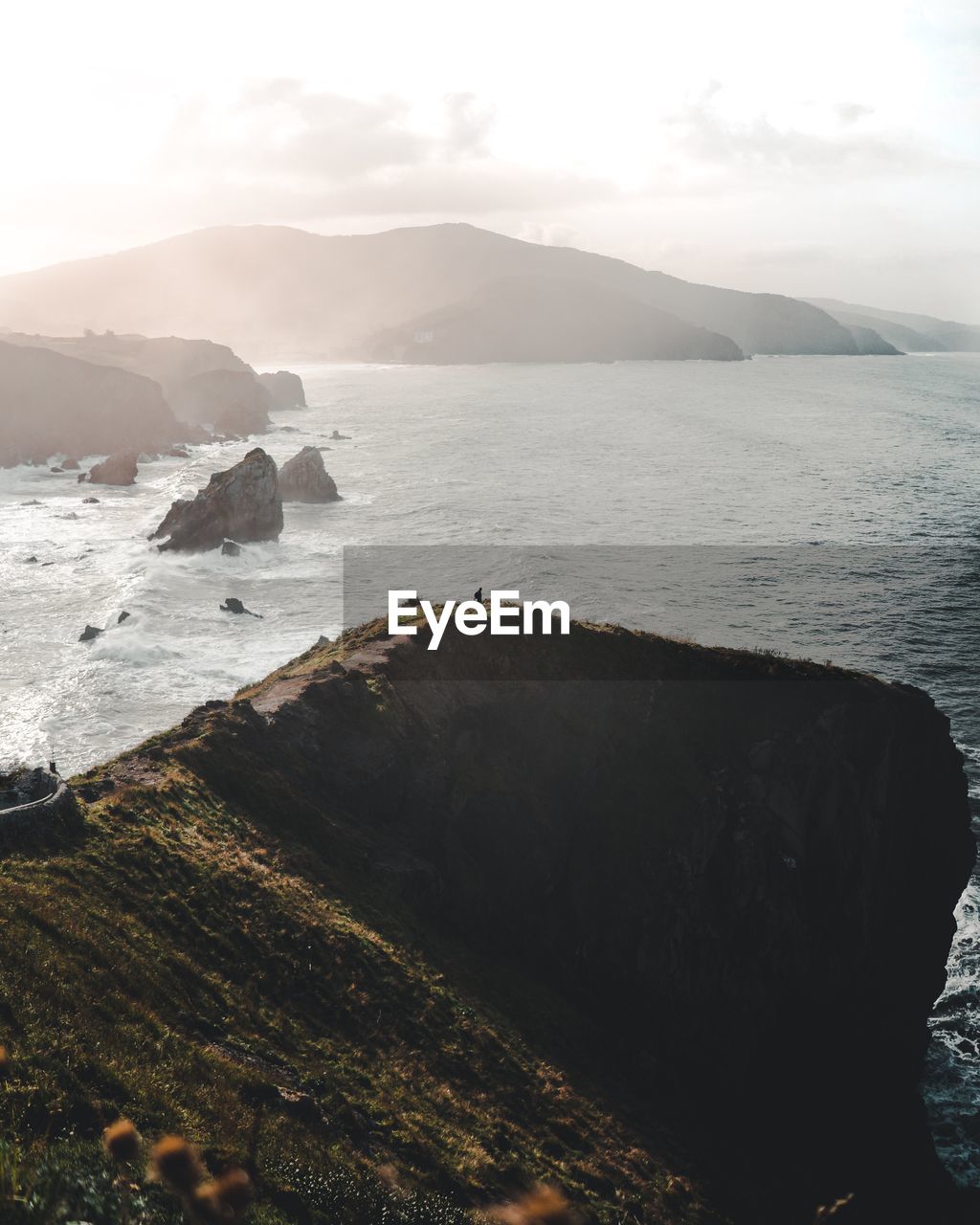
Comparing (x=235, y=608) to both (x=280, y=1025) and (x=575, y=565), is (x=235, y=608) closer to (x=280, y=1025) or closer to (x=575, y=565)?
(x=575, y=565)

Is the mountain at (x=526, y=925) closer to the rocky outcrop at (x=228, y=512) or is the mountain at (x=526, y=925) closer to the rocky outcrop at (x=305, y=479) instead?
the rocky outcrop at (x=228, y=512)

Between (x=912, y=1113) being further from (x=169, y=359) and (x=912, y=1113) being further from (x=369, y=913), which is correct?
(x=169, y=359)

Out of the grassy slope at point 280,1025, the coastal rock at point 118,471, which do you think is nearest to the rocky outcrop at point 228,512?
the coastal rock at point 118,471

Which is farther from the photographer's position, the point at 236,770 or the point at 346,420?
the point at 346,420

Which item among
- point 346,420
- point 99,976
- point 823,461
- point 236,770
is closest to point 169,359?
point 346,420

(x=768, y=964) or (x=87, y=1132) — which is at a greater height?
(x=87, y=1132)

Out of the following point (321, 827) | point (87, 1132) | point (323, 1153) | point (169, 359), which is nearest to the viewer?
point (87, 1132)
